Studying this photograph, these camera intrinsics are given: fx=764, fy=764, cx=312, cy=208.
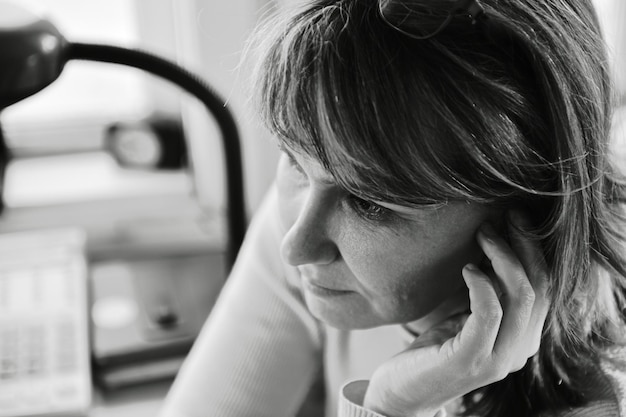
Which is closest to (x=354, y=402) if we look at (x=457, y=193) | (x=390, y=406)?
(x=390, y=406)

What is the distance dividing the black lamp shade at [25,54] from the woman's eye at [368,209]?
356mm

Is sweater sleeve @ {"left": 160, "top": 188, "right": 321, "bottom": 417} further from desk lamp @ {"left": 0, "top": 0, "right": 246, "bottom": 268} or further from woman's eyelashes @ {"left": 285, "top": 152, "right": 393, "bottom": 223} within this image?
woman's eyelashes @ {"left": 285, "top": 152, "right": 393, "bottom": 223}

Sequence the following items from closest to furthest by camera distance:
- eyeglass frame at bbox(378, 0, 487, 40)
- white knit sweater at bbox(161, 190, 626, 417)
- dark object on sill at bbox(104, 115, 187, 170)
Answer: eyeglass frame at bbox(378, 0, 487, 40) < white knit sweater at bbox(161, 190, 626, 417) < dark object on sill at bbox(104, 115, 187, 170)

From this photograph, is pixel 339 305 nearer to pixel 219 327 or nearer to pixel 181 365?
pixel 219 327

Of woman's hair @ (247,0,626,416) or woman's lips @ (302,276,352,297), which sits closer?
woman's hair @ (247,0,626,416)

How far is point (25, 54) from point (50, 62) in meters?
0.03

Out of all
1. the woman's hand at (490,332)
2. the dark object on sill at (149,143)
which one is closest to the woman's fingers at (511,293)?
the woman's hand at (490,332)

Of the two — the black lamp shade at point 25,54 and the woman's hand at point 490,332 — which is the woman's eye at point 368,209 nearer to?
the woman's hand at point 490,332

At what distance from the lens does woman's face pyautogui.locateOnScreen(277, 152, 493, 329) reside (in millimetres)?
688

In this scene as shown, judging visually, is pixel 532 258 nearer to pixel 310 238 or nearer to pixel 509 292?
pixel 509 292

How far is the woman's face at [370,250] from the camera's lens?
0.69 metres

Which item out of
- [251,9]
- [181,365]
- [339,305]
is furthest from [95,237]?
[339,305]

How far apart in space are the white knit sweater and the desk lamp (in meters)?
0.14

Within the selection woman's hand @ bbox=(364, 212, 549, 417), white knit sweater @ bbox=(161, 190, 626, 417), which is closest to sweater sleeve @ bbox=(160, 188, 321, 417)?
white knit sweater @ bbox=(161, 190, 626, 417)
